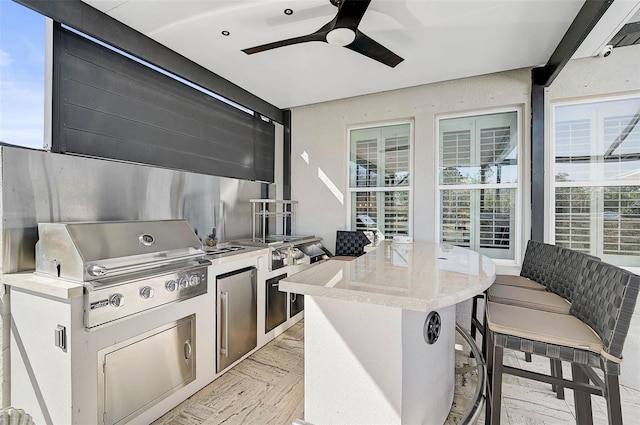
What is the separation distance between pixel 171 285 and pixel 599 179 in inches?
150

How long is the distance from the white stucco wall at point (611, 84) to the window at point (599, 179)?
0.35ft

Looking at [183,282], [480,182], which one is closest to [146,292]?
[183,282]

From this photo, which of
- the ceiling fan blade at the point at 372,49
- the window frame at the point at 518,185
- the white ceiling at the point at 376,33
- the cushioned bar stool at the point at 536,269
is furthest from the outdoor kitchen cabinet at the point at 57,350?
the window frame at the point at 518,185

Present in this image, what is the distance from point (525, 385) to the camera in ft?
7.53

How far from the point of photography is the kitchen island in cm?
114

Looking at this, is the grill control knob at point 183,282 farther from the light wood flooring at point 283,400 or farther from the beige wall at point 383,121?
the beige wall at point 383,121

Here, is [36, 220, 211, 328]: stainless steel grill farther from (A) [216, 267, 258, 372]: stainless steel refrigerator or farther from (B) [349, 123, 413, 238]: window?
(B) [349, 123, 413, 238]: window

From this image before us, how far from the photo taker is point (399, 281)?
126cm

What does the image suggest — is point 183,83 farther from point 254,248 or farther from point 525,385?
point 525,385

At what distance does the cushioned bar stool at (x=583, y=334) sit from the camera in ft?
4.01

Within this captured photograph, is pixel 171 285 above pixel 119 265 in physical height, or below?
below

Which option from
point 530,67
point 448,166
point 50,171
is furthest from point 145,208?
point 530,67

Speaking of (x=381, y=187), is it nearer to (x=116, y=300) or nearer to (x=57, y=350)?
(x=116, y=300)

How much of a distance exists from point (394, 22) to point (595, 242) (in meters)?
2.77
